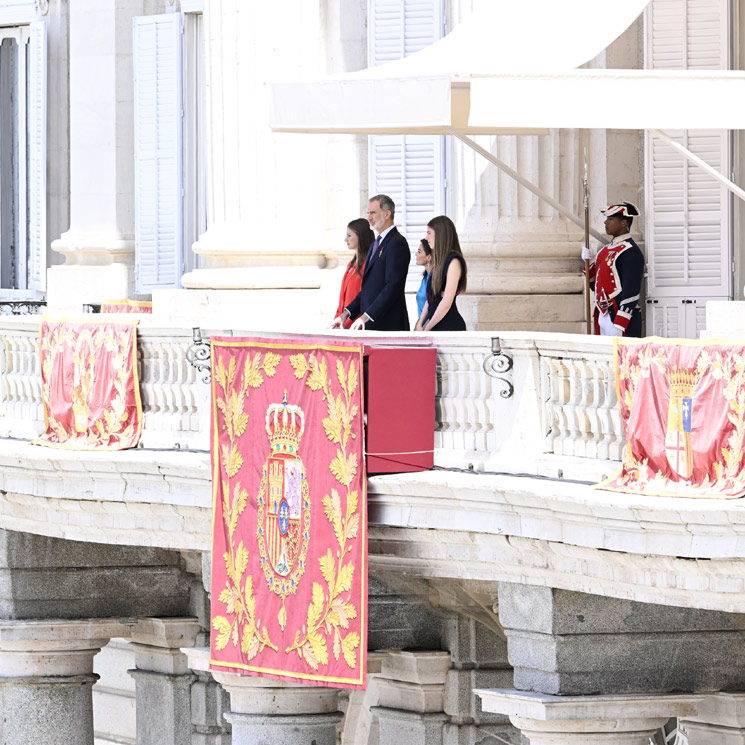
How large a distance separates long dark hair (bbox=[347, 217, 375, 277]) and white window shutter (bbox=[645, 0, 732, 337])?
303 cm

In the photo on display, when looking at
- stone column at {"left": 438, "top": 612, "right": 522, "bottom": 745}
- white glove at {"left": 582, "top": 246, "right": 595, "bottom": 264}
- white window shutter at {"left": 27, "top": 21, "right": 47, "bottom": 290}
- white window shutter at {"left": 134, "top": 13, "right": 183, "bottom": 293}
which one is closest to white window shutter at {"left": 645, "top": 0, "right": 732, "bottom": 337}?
white glove at {"left": 582, "top": 246, "right": 595, "bottom": 264}

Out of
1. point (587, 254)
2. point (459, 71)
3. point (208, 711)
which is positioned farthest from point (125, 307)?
point (459, 71)

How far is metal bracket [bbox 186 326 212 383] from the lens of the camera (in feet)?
55.4

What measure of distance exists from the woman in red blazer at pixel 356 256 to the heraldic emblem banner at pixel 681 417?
4.01m

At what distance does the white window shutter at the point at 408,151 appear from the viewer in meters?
20.7

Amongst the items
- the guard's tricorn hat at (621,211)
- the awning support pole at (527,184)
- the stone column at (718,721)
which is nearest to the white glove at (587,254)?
the awning support pole at (527,184)

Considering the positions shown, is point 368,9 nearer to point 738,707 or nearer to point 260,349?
point 260,349

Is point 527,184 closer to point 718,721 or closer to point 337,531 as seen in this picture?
point 337,531

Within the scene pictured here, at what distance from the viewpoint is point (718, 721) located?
15.8 metres

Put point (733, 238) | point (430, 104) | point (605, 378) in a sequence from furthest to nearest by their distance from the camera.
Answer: point (733, 238)
point (430, 104)
point (605, 378)

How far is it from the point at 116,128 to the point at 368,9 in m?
4.75

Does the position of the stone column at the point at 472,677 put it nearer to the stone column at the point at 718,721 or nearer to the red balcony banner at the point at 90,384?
the stone column at the point at 718,721

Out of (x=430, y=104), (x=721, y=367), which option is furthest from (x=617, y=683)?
(x=430, y=104)

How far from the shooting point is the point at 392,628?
18.3m
